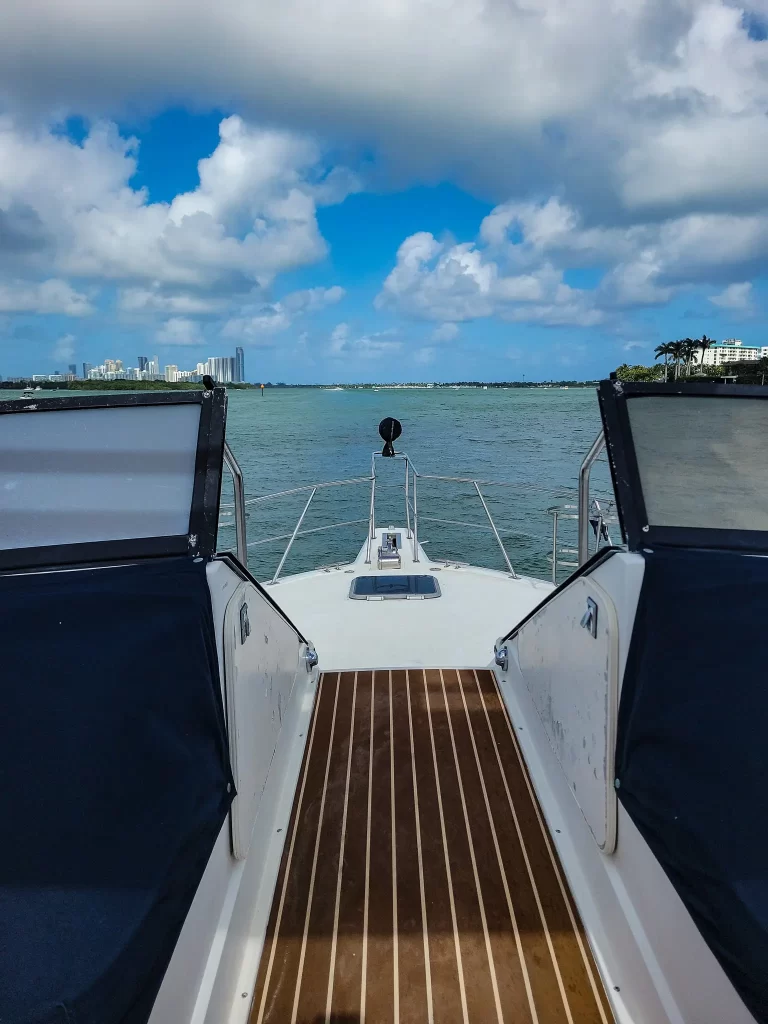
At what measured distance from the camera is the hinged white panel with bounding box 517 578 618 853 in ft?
5.05

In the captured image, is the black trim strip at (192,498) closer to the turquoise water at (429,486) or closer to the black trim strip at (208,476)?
the black trim strip at (208,476)

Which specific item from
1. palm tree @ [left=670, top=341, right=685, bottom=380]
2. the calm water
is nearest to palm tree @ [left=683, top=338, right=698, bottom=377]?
palm tree @ [left=670, top=341, right=685, bottom=380]

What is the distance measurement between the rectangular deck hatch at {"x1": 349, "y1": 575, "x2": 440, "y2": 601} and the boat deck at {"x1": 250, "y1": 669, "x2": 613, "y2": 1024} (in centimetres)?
159

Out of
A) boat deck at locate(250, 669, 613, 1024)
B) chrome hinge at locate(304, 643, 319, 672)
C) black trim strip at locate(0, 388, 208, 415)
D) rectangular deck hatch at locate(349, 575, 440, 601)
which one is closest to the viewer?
boat deck at locate(250, 669, 613, 1024)

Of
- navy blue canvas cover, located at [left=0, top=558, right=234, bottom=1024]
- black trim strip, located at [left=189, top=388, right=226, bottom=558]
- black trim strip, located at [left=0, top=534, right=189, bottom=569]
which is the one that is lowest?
navy blue canvas cover, located at [left=0, top=558, right=234, bottom=1024]

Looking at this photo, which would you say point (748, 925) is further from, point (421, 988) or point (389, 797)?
point (389, 797)

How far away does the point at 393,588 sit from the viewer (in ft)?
14.1

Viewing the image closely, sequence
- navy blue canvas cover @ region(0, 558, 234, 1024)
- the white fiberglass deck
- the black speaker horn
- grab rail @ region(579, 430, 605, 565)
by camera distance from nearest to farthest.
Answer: navy blue canvas cover @ region(0, 558, 234, 1024)
grab rail @ region(579, 430, 605, 565)
the white fiberglass deck
the black speaker horn

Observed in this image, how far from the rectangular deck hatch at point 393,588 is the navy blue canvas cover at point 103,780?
8.56 ft

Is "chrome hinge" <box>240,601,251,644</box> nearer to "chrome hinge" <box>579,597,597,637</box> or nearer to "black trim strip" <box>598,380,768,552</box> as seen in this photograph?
"chrome hinge" <box>579,597,597,637</box>

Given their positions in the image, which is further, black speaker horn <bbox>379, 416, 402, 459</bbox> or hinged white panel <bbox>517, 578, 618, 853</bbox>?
black speaker horn <bbox>379, 416, 402, 459</bbox>

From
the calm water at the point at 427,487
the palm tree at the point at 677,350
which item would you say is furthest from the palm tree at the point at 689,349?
the calm water at the point at 427,487

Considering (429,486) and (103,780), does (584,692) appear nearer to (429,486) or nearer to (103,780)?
(103,780)

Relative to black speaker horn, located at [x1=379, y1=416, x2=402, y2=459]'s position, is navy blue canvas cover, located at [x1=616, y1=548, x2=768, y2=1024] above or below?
below
